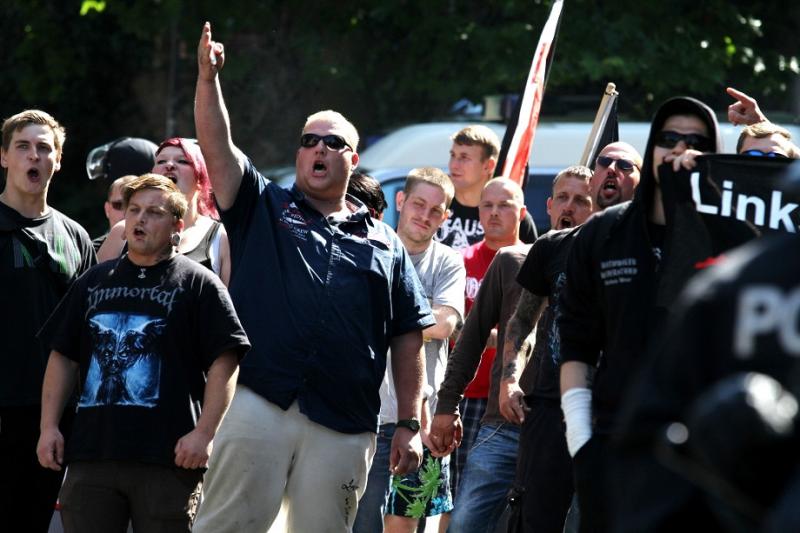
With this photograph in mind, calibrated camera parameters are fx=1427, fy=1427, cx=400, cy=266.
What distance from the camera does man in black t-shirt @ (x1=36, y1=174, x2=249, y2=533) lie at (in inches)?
219

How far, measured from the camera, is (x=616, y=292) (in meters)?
4.46

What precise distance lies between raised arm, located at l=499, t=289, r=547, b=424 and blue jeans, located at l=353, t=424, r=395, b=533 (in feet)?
3.19

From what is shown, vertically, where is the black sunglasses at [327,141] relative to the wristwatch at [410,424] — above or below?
above

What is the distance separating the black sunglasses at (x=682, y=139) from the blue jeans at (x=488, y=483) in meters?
2.27

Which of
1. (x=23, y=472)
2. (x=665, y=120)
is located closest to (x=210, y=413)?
(x=23, y=472)

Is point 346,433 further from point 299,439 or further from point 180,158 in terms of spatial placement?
point 180,158

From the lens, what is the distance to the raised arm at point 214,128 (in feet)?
18.2

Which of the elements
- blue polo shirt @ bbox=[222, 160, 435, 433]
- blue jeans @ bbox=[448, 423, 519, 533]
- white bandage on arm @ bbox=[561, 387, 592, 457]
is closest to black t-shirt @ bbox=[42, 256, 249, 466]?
blue polo shirt @ bbox=[222, 160, 435, 433]

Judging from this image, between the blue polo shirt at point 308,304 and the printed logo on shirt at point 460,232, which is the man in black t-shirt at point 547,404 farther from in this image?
the printed logo on shirt at point 460,232

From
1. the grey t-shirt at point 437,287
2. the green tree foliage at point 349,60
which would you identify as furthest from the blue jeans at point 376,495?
the green tree foliage at point 349,60

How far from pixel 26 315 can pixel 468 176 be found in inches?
125

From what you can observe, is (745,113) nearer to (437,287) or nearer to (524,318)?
(524,318)

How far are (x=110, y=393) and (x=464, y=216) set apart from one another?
3.58 m

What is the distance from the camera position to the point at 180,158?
6.90 m
